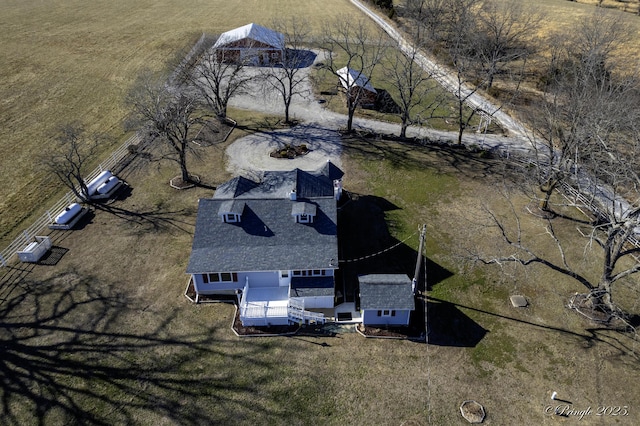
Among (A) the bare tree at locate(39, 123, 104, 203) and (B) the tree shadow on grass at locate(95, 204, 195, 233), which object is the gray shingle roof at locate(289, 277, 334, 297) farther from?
(A) the bare tree at locate(39, 123, 104, 203)

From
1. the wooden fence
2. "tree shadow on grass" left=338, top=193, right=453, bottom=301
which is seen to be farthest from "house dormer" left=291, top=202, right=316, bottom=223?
the wooden fence

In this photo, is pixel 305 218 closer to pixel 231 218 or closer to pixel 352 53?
pixel 231 218

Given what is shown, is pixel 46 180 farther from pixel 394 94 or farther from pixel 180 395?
pixel 394 94

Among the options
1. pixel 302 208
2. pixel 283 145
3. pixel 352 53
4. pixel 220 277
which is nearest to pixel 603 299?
pixel 302 208

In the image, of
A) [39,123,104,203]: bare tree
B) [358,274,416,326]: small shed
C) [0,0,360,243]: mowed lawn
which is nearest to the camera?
[358,274,416,326]: small shed

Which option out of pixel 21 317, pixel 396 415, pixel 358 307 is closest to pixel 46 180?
pixel 21 317
